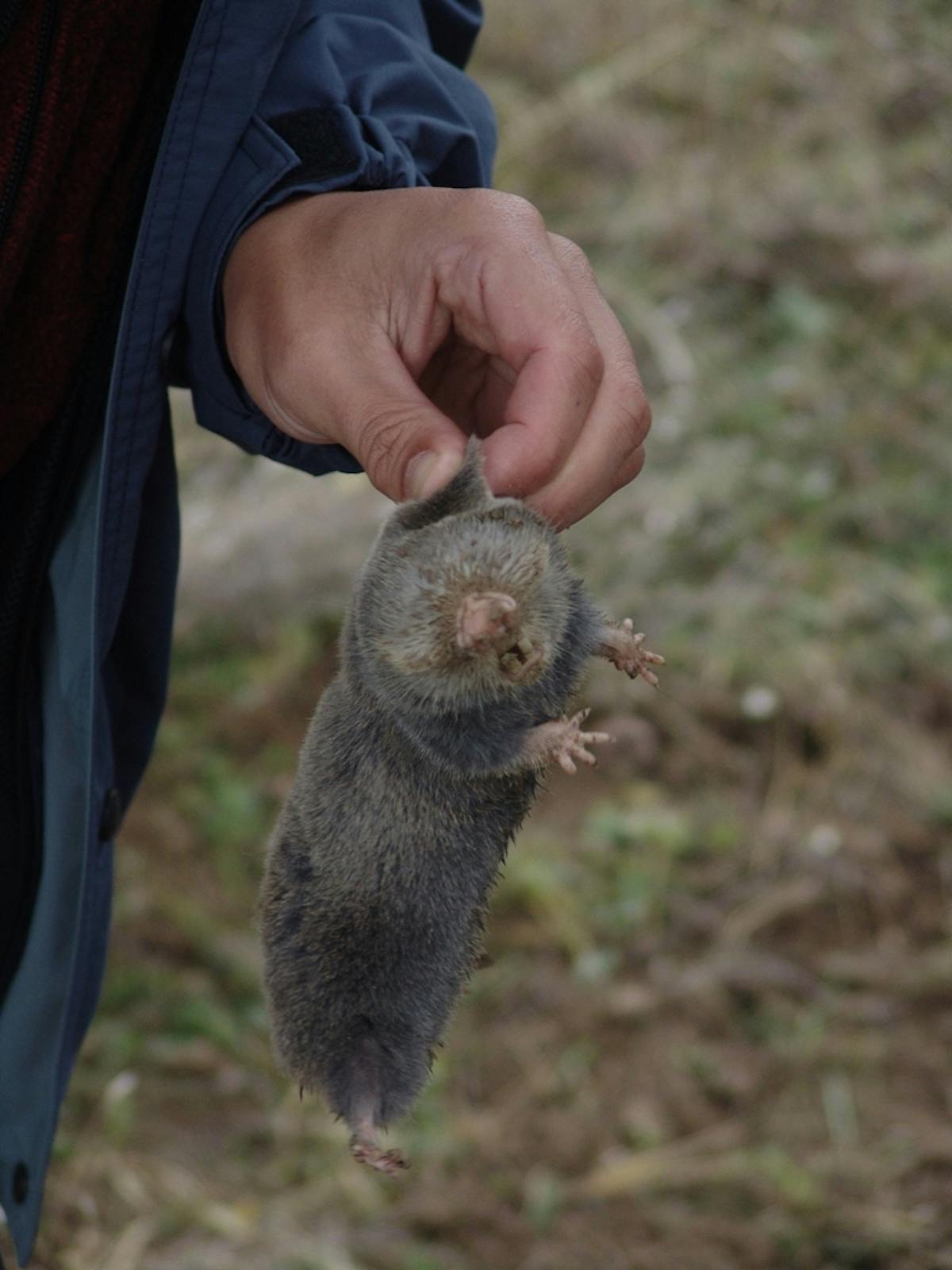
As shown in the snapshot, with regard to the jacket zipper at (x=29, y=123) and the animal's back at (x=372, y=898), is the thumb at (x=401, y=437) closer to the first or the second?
the animal's back at (x=372, y=898)

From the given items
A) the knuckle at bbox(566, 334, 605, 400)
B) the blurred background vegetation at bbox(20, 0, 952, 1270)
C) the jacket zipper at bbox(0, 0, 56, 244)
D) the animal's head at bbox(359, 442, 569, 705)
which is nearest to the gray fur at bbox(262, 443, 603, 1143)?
the animal's head at bbox(359, 442, 569, 705)

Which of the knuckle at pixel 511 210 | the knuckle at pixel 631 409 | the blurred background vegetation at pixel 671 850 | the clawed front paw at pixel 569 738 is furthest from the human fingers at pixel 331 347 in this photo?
the blurred background vegetation at pixel 671 850

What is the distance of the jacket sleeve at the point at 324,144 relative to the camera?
1.82 m

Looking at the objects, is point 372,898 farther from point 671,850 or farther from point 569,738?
point 671,850

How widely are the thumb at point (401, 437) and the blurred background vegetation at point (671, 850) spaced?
2586 mm

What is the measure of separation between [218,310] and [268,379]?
18 cm

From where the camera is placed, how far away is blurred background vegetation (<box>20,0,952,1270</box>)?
3582 mm

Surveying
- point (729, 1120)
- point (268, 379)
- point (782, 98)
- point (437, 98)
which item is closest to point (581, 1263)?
point (729, 1120)

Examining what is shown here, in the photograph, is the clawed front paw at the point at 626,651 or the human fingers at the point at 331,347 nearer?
the human fingers at the point at 331,347

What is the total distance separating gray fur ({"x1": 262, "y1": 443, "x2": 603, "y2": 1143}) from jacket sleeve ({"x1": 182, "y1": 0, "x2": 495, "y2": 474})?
0.34 meters

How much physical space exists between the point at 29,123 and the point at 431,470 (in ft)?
2.35

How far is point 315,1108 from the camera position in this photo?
3926mm

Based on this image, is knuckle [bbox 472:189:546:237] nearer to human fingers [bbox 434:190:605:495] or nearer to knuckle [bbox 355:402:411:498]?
human fingers [bbox 434:190:605:495]

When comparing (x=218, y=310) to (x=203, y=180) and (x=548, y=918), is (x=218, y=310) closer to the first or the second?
(x=203, y=180)
